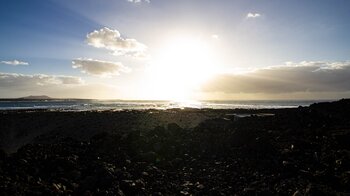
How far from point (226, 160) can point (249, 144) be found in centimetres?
250

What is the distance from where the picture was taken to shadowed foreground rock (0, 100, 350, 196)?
1198 cm

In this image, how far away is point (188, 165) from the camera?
17.2 metres

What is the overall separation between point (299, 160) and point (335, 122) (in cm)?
1121

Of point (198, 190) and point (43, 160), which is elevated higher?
point (43, 160)

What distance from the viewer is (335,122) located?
25.3 m

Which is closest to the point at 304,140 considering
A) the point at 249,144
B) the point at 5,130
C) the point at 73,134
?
the point at 249,144

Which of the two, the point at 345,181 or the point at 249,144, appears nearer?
the point at 345,181

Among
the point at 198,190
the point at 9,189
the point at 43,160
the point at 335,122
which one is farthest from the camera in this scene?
the point at 335,122

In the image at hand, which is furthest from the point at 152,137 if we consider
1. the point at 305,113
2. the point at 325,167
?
the point at 305,113

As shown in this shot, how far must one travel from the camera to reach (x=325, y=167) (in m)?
14.4

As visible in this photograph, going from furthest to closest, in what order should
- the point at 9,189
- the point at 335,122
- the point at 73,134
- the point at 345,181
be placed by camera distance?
the point at 73,134
the point at 335,122
the point at 345,181
the point at 9,189

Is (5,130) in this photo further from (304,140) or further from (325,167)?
(325,167)

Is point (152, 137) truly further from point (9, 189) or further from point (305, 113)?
point (305, 113)

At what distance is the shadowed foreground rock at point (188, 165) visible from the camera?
12.0 meters
